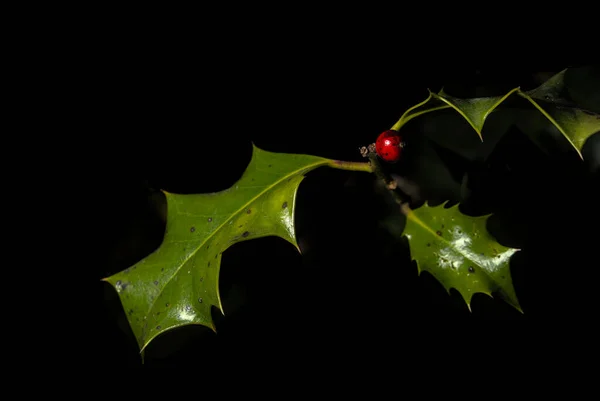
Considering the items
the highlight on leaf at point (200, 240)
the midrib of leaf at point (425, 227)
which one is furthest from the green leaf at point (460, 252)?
the highlight on leaf at point (200, 240)

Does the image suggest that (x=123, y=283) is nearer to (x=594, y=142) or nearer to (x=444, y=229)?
(x=444, y=229)

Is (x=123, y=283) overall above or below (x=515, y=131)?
below

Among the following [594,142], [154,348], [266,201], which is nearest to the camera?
[266,201]

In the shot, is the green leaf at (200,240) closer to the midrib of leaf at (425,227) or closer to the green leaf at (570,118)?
the midrib of leaf at (425,227)

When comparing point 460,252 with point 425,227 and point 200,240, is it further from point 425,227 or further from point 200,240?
point 200,240

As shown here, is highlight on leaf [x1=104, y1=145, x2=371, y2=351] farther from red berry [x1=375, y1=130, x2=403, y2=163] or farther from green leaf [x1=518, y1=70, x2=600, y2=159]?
green leaf [x1=518, y1=70, x2=600, y2=159]

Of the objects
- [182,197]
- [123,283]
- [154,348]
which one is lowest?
[154,348]

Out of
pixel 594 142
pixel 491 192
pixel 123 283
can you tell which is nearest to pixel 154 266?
pixel 123 283

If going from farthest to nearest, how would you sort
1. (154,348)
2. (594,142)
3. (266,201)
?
(154,348) → (594,142) → (266,201)
